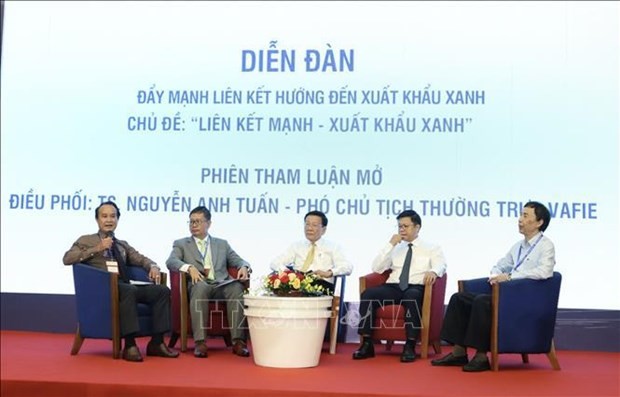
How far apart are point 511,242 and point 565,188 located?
52 centimetres

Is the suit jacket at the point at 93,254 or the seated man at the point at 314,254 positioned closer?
the suit jacket at the point at 93,254

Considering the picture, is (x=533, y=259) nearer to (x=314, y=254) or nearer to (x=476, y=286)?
(x=476, y=286)

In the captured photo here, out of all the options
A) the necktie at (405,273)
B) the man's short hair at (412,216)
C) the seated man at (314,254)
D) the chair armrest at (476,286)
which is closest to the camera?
the chair armrest at (476,286)

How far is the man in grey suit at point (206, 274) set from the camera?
16.4 ft

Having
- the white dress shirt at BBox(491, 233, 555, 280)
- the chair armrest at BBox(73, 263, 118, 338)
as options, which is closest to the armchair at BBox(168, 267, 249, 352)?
the chair armrest at BBox(73, 263, 118, 338)

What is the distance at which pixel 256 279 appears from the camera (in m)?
5.79

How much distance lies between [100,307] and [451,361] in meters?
1.98

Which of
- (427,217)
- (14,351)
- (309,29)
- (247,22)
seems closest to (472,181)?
(427,217)

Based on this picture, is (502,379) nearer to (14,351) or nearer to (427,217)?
(427,217)

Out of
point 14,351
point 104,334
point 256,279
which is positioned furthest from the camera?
point 256,279

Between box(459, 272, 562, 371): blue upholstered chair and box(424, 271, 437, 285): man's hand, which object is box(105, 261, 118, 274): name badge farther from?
box(459, 272, 562, 371): blue upholstered chair

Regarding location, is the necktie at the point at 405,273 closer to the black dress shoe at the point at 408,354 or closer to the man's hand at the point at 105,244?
the black dress shoe at the point at 408,354

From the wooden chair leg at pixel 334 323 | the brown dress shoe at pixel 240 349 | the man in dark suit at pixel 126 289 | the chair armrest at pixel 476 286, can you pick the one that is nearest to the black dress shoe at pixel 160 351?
the man in dark suit at pixel 126 289

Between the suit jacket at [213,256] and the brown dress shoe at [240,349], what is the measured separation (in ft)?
1.67
